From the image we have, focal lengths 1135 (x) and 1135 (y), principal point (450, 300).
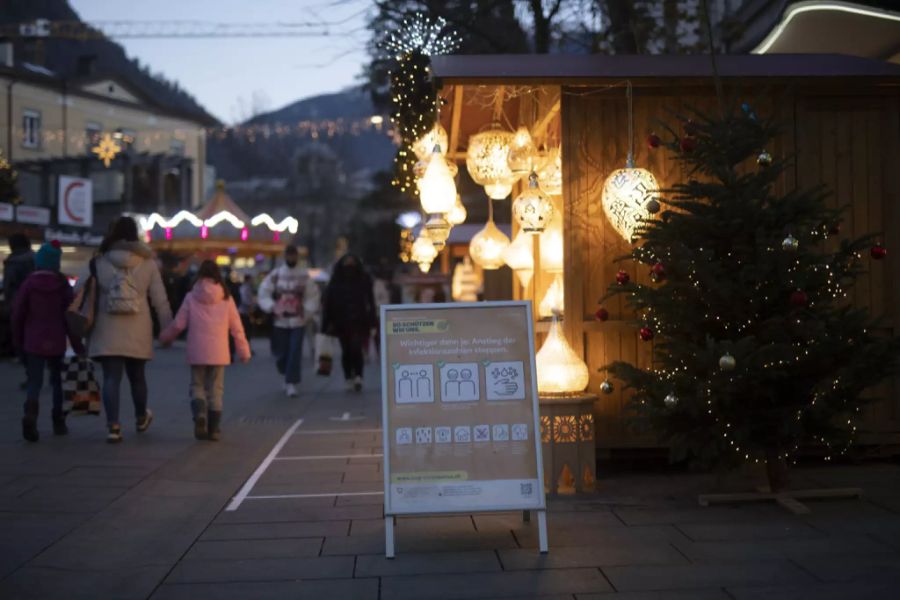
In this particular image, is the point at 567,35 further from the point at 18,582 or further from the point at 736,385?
the point at 18,582

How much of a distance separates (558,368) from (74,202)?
3630cm

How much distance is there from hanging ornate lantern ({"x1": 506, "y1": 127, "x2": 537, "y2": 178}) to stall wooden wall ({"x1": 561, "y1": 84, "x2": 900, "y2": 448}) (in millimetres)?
1224

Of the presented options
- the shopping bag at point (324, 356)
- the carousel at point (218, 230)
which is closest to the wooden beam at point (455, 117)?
the shopping bag at point (324, 356)

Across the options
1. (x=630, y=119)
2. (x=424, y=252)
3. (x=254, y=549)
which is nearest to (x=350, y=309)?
(x=424, y=252)

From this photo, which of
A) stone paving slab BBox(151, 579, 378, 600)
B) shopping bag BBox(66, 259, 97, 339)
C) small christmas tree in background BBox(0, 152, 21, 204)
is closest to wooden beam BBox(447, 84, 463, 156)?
shopping bag BBox(66, 259, 97, 339)

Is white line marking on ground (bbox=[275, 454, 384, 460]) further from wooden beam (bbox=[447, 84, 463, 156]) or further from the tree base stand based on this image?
the tree base stand

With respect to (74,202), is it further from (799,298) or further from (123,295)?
(799,298)

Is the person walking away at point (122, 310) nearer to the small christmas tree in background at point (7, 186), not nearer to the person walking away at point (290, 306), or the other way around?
the person walking away at point (290, 306)

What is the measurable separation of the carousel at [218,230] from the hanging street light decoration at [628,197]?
2101 cm

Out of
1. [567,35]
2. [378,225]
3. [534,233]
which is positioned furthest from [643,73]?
[378,225]

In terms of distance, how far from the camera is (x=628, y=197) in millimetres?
7934

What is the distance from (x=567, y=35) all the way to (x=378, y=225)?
34929mm

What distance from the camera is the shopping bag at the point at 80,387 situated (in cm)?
1098

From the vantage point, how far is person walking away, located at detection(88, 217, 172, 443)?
34.0 ft
